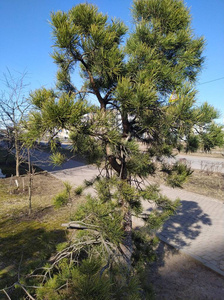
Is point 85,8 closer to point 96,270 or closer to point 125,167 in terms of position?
point 125,167

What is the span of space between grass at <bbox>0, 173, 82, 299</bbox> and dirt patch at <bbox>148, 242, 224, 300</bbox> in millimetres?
1890

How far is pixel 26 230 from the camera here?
4.68 metres

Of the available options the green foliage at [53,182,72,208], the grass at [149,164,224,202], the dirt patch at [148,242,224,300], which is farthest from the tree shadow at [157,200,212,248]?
the green foliage at [53,182,72,208]

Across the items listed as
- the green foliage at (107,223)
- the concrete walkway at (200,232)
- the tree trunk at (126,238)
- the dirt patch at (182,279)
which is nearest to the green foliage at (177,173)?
the tree trunk at (126,238)

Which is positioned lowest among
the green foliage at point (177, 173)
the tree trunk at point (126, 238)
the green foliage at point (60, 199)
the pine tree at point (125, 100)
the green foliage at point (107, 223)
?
the tree trunk at point (126, 238)

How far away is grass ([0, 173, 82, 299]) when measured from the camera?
2742mm

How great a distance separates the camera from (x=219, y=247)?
432cm

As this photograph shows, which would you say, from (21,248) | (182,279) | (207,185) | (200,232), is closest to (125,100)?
(182,279)

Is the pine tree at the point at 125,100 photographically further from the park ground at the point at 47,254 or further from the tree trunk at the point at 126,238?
the park ground at the point at 47,254

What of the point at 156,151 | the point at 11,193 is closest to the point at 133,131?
the point at 156,151

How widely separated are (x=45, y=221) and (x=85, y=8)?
5.01 meters

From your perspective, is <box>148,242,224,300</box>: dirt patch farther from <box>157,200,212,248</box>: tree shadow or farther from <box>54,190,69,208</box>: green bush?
<box>54,190,69,208</box>: green bush

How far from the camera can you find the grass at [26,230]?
9.00 feet

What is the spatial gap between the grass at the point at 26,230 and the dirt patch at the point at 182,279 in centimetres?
189
